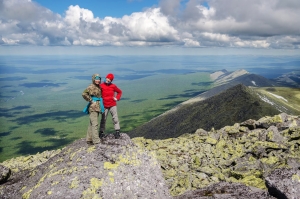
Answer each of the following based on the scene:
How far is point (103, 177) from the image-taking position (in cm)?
1180

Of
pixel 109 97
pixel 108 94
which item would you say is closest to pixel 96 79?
pixel 108 94

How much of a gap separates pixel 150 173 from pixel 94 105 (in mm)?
5972

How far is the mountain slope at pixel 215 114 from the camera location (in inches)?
3647

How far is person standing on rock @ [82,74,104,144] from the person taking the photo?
1522 cm

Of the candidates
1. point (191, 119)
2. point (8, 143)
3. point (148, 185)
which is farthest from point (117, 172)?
point (8, 143)

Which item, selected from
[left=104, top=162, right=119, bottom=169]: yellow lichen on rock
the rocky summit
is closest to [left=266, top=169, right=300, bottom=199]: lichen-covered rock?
the rocky summit

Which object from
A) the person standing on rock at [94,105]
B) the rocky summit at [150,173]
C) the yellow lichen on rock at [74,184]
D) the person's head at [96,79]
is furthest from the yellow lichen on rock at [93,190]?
the person's head at [96,79]

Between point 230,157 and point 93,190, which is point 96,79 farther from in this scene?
point 230,157

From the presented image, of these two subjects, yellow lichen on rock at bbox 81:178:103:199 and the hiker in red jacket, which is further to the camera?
the hiker in red jacket

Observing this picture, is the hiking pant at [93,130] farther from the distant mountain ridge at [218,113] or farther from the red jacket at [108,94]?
the distant mountain ridge at [218,113]

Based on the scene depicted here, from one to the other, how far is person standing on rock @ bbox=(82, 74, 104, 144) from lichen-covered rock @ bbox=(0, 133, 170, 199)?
104 cm

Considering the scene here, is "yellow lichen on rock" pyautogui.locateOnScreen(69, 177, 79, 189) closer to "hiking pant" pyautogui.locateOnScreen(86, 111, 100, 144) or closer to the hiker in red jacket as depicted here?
"hiking pant" pyautogui.locateOnScreen(86, 111, 100, 144)

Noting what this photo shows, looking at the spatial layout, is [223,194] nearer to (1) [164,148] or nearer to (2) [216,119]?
(1) [164,148]

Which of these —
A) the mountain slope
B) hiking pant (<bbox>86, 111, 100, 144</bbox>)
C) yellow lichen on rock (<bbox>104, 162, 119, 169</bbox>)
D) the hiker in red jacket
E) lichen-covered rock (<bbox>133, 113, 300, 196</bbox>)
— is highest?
the hiker in red jacket
